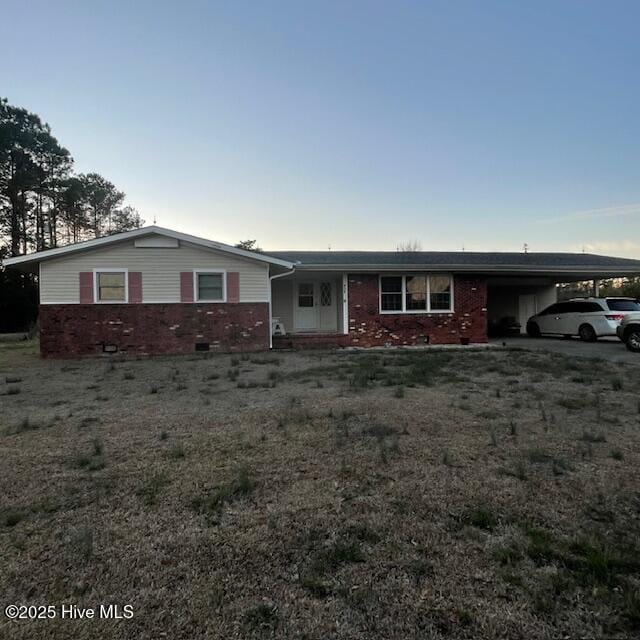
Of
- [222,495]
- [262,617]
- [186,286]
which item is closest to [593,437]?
[222,495]

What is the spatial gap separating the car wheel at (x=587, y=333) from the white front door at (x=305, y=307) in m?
9.92

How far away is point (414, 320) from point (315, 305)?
13.0 ft

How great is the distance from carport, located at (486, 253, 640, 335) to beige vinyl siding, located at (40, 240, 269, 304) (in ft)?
27.6

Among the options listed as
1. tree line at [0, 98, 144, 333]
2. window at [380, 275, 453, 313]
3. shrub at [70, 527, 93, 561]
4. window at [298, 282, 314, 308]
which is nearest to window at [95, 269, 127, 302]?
window at [298, 282, 314, 308]

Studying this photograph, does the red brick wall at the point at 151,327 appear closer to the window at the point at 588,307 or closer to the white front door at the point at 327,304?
the white front door at the point at 327,304

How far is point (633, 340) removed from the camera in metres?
11.8

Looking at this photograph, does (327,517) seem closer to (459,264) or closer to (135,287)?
(135,287)

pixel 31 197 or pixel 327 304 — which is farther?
pixel 31 197

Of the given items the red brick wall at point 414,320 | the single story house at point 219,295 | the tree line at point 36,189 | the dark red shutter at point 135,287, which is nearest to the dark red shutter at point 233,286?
the single story house at point 219,295

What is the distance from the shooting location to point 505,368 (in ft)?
29.0

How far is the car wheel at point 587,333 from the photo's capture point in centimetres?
1465

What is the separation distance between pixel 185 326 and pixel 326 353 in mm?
4466

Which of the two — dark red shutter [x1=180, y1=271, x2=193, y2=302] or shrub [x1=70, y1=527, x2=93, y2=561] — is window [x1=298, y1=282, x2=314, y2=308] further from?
shrub [x1=70, y1=527, x2=93, y2=561]

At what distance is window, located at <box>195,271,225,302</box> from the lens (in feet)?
42.1
